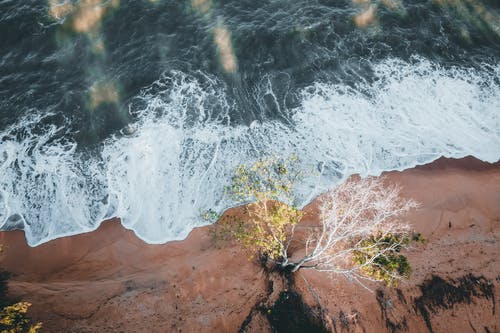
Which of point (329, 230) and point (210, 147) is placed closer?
point (329, 230)

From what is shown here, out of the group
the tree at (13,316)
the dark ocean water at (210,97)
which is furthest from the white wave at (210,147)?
the tree at (13,316)

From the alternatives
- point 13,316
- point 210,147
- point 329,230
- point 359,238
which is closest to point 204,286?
point 329,230

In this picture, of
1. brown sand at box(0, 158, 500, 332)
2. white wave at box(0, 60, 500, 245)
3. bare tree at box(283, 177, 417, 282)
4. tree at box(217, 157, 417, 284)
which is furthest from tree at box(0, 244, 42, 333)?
bare tree at box(283, 177, 417, 282)

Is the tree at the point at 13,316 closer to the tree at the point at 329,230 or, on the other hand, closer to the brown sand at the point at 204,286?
the brown sand at the point at 204,286

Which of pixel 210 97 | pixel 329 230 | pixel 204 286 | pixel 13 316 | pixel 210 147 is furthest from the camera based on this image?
pixel 210 97

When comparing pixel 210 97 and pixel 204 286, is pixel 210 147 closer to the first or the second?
pixel 210 97

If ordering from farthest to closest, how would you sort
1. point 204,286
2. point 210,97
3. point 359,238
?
point 210,97 < point 359,238 < point 204,286

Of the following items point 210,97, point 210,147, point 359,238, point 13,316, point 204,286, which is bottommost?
point 359,238
